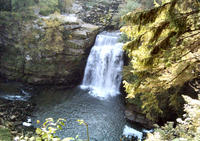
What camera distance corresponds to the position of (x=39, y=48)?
1452cm

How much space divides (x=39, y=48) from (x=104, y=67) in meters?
6.38

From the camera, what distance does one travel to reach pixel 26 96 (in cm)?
1352

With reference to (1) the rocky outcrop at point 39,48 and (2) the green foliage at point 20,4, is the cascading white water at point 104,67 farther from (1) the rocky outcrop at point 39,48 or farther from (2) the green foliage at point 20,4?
(2) the green foliage at point 20,4

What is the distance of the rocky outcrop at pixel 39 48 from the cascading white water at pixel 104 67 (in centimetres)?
148

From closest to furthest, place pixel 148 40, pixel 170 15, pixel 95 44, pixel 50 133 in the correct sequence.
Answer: pixel 50 133
pixel 170 15
pixel 148 40
pixel 95 44

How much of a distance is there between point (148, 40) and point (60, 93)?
12185 mm

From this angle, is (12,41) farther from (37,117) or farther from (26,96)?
(37,117)

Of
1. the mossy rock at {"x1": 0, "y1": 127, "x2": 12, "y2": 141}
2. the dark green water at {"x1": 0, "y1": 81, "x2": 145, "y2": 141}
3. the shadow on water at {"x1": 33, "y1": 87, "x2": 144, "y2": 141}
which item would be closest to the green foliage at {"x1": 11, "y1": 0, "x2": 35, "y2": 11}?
the dark green water at {"x1": 0, "y1": 81, "x2": 145, "y2": 141}

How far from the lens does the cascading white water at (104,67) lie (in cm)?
1537

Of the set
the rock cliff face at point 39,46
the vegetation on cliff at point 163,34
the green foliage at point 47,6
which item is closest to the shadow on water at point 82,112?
the rock cliff face at point 39,46

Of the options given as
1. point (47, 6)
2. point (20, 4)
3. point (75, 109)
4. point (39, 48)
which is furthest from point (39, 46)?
point (75, 109)

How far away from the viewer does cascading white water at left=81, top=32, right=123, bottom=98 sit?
1537cm

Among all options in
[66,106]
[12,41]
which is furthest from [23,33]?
[66,106]

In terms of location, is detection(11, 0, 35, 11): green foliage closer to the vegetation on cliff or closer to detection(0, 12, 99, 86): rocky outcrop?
detection(0, 12, 99, 86): rocky outcrop
